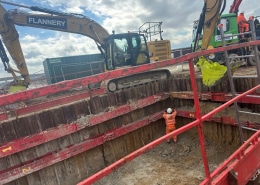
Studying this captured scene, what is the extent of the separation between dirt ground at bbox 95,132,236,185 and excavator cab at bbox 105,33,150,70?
4066 mm

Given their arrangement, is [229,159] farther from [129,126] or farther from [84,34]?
[84,34]

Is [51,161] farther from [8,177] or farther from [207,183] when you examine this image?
[207,183]

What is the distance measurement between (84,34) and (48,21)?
1.60 meters

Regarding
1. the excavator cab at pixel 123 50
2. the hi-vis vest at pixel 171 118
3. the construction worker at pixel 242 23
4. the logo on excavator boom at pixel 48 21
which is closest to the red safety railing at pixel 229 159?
the hi-vis vest at pixel 171 118

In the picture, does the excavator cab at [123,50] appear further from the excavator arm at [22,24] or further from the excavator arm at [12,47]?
the excavator arm at [12,47]

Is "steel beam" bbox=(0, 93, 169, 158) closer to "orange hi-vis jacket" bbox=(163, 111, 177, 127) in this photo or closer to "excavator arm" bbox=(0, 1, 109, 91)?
"orange hi-vis jacket" bbox=(163, 111, 177, 127)

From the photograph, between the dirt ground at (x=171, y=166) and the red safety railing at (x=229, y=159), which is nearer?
the red safety railing at (x=229, y=159)

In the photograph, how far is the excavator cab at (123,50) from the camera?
9094 mm

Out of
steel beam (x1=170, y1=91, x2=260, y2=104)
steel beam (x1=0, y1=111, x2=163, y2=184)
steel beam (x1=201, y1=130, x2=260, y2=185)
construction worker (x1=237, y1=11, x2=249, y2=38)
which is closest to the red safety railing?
steel beam (x1=201, y1=130, x2=260, y2=185)

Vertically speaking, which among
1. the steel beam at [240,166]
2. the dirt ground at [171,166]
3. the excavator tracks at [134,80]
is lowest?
the dirt ground at [171,166]

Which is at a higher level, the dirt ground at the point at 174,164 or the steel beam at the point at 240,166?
the steel beam at the point at 240,166

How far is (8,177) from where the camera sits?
478 cm

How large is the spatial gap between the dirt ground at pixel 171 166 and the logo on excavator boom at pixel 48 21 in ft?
20.1

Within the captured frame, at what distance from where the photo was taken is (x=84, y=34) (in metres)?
9.45
